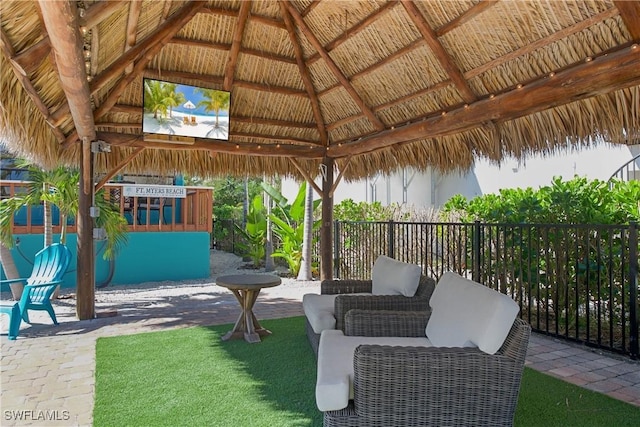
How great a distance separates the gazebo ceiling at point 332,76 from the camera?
3896mm

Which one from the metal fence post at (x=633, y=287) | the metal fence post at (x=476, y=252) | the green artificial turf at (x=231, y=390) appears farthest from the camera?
the metal fence post at (x=476, y=252)

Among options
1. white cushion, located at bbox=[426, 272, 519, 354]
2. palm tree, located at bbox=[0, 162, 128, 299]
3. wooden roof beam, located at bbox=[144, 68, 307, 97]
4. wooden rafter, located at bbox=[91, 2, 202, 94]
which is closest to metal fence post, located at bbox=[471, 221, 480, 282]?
white cushion, located at bbox=[426, 272, 519, 354]

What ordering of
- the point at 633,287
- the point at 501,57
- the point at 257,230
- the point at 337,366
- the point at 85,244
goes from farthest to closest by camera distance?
1. the point at 257,230
2. the point at 85,244
3. the point at 501,57
4. the point at 633,287
5. the point at 337,366

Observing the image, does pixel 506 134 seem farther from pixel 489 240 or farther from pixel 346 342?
pixel 346 342

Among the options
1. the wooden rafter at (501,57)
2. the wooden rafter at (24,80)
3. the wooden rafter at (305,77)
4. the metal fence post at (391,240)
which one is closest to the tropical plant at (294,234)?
the wooden rafter at (305,77)

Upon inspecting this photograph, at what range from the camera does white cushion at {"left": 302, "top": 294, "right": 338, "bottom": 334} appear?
405 centimetres

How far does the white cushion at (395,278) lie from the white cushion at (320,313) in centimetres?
58

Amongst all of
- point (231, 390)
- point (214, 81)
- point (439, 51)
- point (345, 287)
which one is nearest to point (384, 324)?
point (231, 390)

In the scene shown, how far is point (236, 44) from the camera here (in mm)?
6215

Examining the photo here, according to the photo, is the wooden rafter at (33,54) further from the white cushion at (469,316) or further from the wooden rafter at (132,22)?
the white cushion at (469,316)

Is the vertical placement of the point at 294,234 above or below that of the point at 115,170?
below

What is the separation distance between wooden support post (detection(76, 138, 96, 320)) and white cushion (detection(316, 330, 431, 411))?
4.15 meters

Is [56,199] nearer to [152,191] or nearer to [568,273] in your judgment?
[152,191]

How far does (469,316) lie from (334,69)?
15.5 ft
